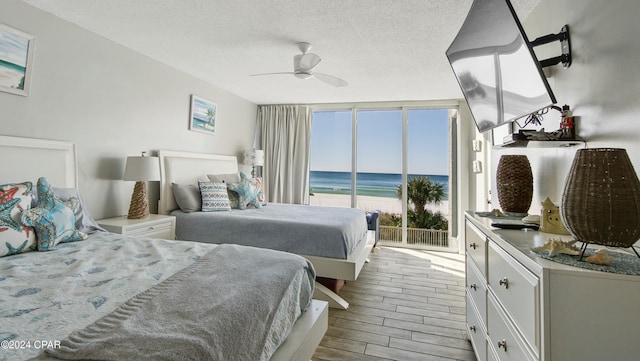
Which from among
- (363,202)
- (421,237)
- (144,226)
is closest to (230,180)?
(144,226)

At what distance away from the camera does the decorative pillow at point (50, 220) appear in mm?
1690

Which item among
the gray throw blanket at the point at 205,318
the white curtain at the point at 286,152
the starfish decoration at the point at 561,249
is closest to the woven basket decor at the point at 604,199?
the starfish decoration at the point at 561,249

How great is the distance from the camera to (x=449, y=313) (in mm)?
2564

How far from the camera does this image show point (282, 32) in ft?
8.18

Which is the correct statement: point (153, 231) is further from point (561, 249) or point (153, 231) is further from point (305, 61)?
point (561, 249)

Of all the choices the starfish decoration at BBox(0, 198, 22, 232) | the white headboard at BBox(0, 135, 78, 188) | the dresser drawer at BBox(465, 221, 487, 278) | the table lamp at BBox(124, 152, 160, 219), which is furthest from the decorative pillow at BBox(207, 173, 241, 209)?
the dresser drawer at BBox(465, 221, 487, 278)

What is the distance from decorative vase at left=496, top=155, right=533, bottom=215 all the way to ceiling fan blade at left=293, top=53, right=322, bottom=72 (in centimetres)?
181

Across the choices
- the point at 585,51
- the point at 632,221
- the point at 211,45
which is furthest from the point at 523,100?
the point at 211,45

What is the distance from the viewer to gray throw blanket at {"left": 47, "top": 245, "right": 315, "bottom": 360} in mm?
808

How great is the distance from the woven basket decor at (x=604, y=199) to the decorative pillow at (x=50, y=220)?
2553mm

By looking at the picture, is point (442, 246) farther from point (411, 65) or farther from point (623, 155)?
point (623, 155)

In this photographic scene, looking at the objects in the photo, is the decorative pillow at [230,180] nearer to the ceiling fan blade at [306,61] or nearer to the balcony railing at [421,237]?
the ceiling fan blade at [306,61]

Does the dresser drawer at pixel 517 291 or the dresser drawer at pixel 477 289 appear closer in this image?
the dresser drawer at pixel 517 291

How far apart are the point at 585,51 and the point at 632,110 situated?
0.49 m
